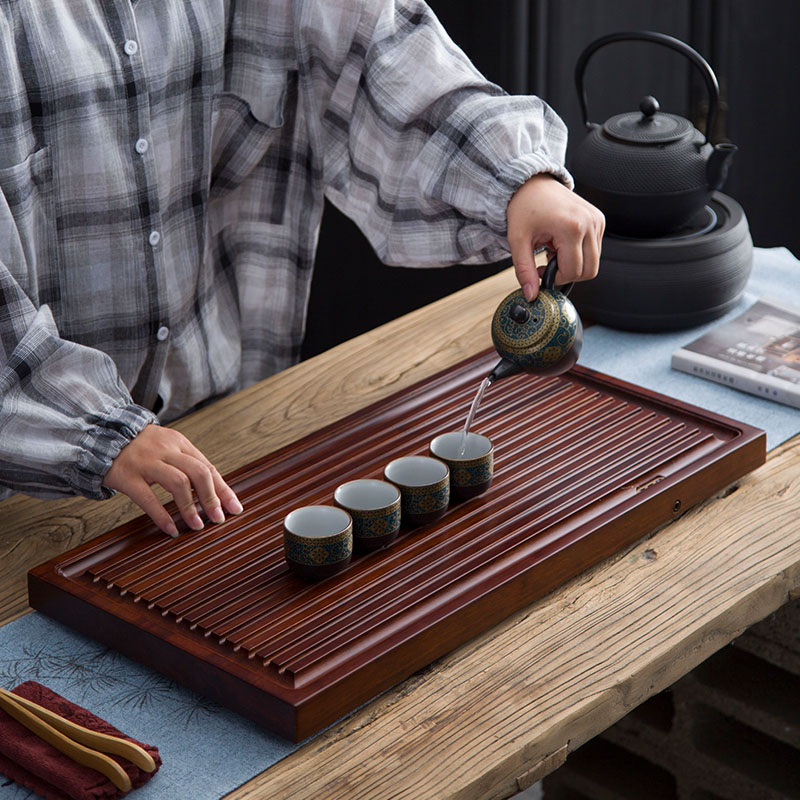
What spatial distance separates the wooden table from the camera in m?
1.12

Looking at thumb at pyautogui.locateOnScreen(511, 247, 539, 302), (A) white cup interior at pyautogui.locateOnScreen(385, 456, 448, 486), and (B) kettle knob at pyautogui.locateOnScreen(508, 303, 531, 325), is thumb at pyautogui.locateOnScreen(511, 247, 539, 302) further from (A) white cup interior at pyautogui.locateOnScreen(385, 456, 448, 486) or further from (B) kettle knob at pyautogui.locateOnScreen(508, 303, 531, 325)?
(A) white cup interior at pyautogui.locateOnScreen(385, 456, 448, 486)

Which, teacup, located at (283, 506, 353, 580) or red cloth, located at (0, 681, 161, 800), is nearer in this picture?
red cloth, located at (0, 681, 161, 800)

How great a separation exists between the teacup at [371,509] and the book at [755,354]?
679 mm

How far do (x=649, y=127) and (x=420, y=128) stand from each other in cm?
42

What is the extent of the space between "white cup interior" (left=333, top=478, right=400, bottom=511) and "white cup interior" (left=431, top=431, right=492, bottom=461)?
125mm

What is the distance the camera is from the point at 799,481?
1.59 metres

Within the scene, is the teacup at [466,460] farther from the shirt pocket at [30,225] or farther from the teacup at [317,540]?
the shirt pocket at [30,225]

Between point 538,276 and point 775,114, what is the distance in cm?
221

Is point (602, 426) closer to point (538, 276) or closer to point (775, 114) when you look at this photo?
point (538, 276)

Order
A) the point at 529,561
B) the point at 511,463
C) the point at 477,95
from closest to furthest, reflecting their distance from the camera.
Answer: the point at 529,561 < the point at 511,463 < the point at 477,95

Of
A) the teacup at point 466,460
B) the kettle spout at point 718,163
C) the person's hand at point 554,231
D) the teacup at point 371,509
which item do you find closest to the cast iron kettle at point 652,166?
the kettle spout at point 718,163

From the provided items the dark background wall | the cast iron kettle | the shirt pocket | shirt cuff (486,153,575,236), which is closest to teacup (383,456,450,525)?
shirt cuff (486,153,575,236)

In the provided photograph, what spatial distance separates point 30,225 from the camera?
159cm

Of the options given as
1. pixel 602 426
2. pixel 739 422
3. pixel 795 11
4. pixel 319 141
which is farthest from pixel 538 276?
pixel 795 11
